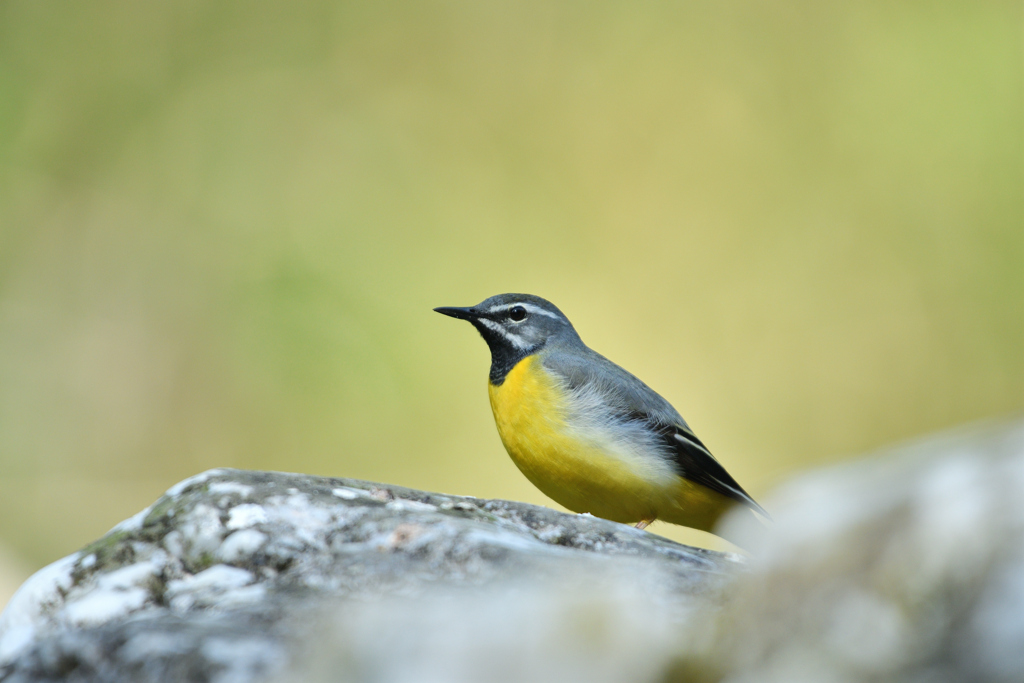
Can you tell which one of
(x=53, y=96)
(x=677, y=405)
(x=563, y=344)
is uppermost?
(x=53, y=96)

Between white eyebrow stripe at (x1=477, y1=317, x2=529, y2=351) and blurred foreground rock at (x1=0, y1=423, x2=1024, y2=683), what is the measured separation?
3.15m

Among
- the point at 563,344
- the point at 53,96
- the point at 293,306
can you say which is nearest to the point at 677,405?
the point at 563,344

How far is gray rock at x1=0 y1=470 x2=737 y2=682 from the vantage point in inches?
59.9

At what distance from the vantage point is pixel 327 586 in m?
2.04

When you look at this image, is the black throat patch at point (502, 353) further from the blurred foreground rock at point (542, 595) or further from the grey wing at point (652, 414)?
the blurred foreground rock at point (542, 595)

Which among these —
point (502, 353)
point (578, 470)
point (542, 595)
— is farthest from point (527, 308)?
point (542, 595)

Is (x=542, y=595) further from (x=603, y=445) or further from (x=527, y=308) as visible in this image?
(x=527, y=308)

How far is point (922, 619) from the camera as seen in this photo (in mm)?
1279

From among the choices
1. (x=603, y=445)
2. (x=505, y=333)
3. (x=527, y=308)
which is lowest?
(x=603, y=445)

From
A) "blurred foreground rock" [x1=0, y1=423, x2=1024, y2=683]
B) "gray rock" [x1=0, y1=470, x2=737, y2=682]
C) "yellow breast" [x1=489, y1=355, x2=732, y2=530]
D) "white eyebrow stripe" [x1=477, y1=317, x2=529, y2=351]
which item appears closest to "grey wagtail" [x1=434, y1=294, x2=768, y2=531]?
"yellow breast" [x1=489, y1=355, x2=732, y2=530]

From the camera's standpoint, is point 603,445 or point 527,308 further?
point 527,308

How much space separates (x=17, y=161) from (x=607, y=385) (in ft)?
26.7

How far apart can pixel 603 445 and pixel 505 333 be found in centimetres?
127

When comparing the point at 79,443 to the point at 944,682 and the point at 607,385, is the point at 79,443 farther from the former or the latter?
the point at 944,682
